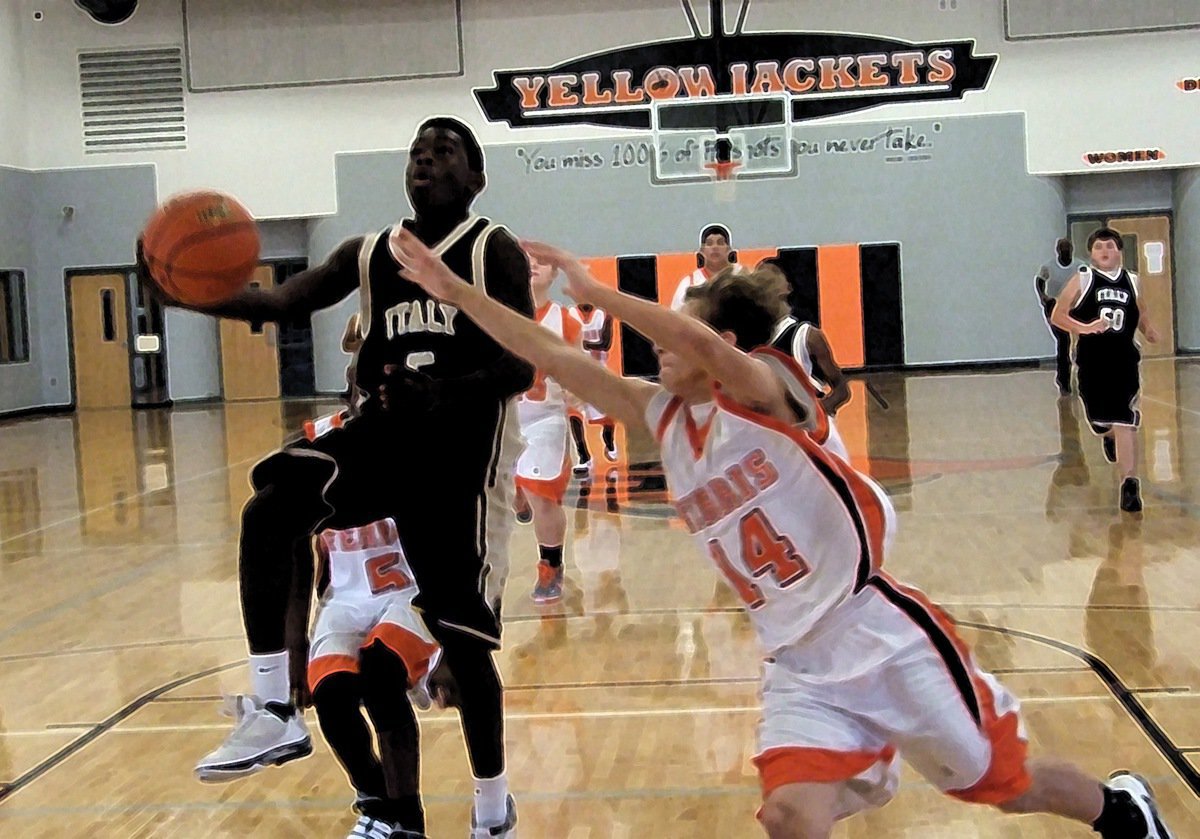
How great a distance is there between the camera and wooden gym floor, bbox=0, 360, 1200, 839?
3707mm

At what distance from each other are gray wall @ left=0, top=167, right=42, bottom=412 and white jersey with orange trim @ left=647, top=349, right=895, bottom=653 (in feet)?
66.1

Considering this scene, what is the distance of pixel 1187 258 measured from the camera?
65.6ft

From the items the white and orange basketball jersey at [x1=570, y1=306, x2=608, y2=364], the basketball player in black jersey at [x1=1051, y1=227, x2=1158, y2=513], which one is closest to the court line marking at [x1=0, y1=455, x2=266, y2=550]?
the white and orange basketball jersey at [x1=570, y1=306, x2=608, y2=364]

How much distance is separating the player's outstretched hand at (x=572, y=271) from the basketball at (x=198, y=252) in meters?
0.72

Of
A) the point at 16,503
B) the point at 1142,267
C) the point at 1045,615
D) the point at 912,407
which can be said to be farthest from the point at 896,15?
the point at 1045,615

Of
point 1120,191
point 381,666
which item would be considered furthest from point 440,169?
point 1120,191

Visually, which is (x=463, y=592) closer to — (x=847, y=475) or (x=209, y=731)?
(x=847, y=475)

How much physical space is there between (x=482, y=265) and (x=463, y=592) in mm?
744

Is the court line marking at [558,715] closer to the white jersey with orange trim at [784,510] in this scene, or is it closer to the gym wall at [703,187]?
the white jersey with orange trim at [784,510]

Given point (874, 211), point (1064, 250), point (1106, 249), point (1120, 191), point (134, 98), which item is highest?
point (134, 98)

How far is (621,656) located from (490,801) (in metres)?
2.08

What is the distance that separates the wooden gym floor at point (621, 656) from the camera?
3.71 metres

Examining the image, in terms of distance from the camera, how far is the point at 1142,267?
20328mm

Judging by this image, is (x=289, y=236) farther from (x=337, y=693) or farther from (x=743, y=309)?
(x=743, y=309)
